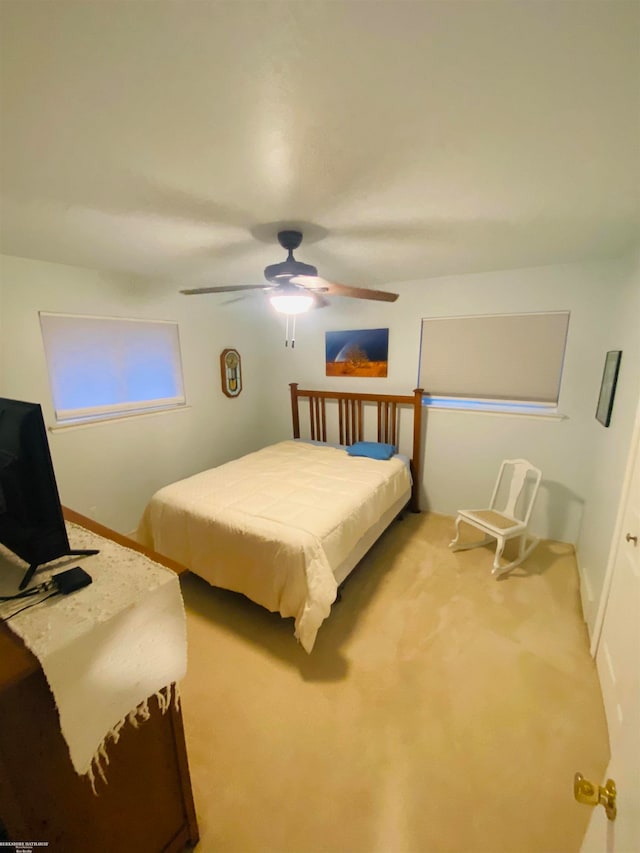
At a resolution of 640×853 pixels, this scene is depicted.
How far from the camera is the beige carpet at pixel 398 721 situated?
48.1 inches

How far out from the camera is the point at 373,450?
330 centimetres

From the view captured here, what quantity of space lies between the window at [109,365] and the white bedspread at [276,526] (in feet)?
3.40

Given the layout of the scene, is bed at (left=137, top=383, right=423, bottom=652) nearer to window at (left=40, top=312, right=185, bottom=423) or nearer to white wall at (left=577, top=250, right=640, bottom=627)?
window at (left=40, top=312, right=185, bottom=423)

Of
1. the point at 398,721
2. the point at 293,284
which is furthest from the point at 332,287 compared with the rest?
the point at 398,721

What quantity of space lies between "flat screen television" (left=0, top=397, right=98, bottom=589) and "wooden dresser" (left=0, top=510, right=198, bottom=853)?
0.22m

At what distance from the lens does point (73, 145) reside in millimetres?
1145

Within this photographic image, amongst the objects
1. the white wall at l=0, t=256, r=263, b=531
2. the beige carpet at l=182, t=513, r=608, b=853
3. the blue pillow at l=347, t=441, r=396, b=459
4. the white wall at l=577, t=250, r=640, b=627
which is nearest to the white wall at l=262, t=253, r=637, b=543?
the white wall at l=577, t=250, r=640, b=627

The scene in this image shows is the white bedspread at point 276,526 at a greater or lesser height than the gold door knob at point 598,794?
lesser

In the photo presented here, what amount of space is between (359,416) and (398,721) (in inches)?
103

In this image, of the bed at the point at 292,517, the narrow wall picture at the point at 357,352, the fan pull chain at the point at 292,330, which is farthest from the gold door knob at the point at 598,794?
the fan pull chain at the point at 292,330

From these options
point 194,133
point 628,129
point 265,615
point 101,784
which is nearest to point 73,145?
point 194,133

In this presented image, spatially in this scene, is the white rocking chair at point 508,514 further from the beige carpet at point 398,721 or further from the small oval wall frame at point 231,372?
the small oval wall frame at point 231,372

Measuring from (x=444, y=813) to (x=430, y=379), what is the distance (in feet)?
9.47

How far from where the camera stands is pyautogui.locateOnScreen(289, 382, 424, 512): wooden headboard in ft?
11.1
